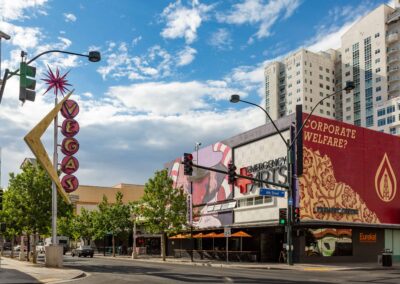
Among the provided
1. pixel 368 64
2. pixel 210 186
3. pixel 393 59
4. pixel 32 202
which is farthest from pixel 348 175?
pixel 368 64

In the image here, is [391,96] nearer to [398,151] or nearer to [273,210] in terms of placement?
[398,151]

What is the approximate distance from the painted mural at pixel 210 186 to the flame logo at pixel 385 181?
1357 cm

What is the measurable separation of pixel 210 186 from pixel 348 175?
14.9 m

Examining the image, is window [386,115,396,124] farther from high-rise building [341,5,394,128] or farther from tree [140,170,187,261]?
tree [140,170,187,261]

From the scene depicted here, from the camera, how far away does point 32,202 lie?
38.0m

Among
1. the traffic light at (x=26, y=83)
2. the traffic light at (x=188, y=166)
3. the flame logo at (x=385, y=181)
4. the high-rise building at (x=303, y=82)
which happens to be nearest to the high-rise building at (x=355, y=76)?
the high-rise building at (x=303, y=82)

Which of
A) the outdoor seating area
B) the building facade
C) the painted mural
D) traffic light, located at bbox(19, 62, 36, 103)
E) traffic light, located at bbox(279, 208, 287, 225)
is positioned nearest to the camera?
traffic light, located at bbox(19, 62, 36, 103)

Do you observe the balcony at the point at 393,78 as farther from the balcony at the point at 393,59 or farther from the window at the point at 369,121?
the window at the point at 369,121

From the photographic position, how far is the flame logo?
4628 cm

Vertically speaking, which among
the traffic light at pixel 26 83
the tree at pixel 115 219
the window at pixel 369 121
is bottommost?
the tree at pixel 115 219

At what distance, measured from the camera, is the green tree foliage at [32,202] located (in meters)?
38.0

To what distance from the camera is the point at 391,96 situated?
138 meters

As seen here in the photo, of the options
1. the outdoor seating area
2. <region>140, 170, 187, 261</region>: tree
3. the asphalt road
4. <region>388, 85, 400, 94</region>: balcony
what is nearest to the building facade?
the outdoor seating area

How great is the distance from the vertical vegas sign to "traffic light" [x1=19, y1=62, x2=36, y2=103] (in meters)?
19.5
